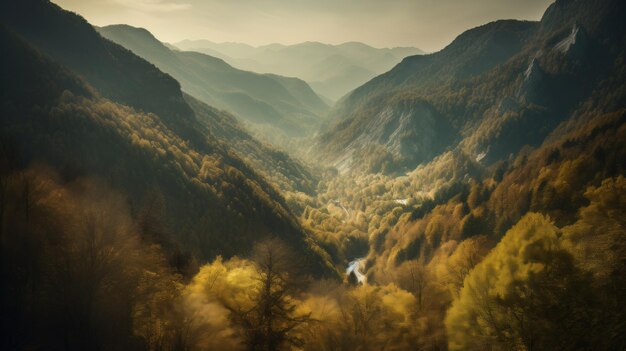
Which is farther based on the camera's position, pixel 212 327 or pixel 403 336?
pixel 403 336

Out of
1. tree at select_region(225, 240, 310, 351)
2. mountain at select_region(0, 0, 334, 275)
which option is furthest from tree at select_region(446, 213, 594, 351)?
mountain at select_region(0, 0, 334, 275)

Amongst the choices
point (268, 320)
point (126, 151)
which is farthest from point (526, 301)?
point (126, 151)

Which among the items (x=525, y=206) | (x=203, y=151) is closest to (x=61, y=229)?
(x=525, y=206)

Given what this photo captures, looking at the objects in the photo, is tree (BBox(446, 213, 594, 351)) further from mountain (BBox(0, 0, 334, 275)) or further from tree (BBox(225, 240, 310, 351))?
mountain (BBox(0, 0, 334, 275))

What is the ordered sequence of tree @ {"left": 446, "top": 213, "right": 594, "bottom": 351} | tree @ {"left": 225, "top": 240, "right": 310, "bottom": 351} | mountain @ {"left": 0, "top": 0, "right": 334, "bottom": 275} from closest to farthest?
tree @ {"left": 446, "top": 213, "right": 594, "bottom": 351} < tree @ {"left": 225, "top": 240, "right": 310, "bottom": 351} < mountain @ {"left": 0, "top": 0, "right": 334, "bottom": 275}

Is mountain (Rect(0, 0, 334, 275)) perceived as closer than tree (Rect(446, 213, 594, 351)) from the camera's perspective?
No

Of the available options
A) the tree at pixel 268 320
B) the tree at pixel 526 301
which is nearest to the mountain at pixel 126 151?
the tree at pixel 268 320

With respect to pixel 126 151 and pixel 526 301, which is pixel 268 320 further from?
pixel 126 151

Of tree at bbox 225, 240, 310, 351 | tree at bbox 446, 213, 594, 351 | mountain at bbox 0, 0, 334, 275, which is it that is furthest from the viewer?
mountain at bbox 0, 0, 334, 275

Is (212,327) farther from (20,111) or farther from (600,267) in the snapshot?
(20,111)
